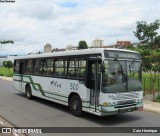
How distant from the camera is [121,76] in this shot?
34.8 ft

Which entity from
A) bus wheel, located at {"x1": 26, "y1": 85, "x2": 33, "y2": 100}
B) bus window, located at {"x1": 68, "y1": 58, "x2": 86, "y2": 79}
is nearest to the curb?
bus window, located at {"x1": 68, "y1": 58, "x2": 86, "y2": 79}

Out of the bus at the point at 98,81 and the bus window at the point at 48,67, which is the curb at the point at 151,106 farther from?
the bus window at the point at 48,67

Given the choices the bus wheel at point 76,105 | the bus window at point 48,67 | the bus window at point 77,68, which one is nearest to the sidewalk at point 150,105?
the bus wheel at point 76,105

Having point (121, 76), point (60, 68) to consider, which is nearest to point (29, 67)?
point (60, 68)

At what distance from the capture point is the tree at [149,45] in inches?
643

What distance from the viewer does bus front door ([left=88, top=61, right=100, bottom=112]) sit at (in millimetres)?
10470

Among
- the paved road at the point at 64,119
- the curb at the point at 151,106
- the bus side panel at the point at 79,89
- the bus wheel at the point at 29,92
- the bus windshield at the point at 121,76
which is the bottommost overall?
the paved road at the point at 64,119

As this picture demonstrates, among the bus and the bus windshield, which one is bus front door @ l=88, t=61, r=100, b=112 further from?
the bus windshield

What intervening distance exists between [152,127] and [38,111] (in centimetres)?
536

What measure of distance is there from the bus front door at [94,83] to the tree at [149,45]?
6359mm

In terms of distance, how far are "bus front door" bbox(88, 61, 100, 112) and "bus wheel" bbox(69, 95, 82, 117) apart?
2.94 feet

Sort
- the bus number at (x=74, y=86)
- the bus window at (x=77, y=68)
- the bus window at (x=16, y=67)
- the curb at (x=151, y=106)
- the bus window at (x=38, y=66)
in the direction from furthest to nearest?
the bus window at (x=16, y=67) → the bus window at (x=38, y=66) → the curb at (x=151, y=106) → the bus number at (x=74, y=86) → the bus window at (x=77, y=68)

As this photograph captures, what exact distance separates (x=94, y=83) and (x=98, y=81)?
37 cm

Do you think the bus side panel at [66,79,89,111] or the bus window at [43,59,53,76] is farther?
the bus window at [43,59,53,76]
